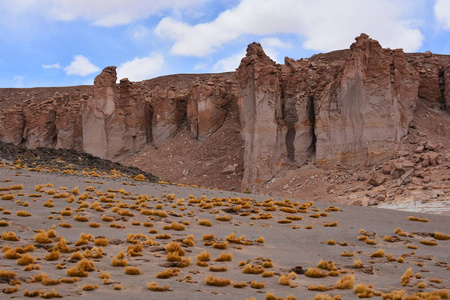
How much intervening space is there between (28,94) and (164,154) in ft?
212

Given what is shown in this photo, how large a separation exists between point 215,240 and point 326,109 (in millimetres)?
31933

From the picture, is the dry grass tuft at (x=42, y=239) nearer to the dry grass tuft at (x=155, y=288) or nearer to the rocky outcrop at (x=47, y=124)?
the dry grass tuft at (x=155, y=288)

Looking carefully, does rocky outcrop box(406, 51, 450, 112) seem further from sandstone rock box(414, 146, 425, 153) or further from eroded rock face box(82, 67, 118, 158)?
eroded rock face box(82, 67, 118, 158)

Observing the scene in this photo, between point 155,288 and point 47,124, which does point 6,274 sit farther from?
point 47,124

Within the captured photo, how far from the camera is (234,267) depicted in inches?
516

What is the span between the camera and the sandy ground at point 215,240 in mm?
10859

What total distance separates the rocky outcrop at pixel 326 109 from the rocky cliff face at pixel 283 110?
0.10 meters

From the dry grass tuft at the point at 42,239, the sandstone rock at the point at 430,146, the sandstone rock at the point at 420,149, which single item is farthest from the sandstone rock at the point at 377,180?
the dry grass tuft at the point at 42,239

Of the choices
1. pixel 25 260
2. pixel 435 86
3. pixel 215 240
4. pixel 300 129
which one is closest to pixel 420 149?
pixel 300 129

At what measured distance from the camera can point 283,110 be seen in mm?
51031

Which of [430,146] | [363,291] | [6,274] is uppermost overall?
[430,146]

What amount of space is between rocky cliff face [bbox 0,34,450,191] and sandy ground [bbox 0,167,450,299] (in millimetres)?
19491

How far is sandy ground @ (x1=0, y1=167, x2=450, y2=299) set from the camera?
428 inches

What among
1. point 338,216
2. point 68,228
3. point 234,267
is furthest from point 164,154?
point 234,267
